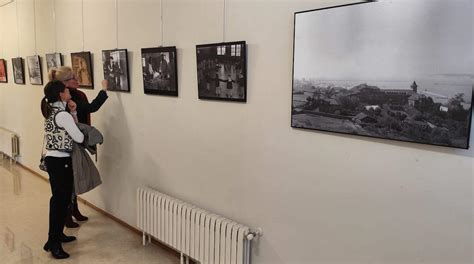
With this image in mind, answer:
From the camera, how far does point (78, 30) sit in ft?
15.0

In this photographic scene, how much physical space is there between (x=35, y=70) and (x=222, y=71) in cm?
426

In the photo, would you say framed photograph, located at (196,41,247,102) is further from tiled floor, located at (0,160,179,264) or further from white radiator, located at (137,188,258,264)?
tiled floor, located at (0,160,179,264)

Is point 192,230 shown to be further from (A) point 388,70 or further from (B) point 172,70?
(A) point 388,70

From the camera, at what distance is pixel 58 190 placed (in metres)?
3.41

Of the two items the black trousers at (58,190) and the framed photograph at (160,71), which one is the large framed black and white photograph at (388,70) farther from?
the black trousers at (58,190)

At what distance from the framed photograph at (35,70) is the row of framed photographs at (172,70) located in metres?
0.73

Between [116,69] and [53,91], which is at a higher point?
[116,69]

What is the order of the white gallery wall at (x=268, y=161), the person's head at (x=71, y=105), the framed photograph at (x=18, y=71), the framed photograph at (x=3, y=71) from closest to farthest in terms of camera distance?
the white gallery wall at (x=268, y=161)
the person's head at (x=71, y=105)
the framed photograph at (x=18, y=71)
the framed photograph at (x=3, y=71)

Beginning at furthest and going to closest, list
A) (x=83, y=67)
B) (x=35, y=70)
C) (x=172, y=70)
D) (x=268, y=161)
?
1. (x=35, y=70)
2. (x=83, y=67)
3. (x=172, y=70)
4. (x=268, y=161)

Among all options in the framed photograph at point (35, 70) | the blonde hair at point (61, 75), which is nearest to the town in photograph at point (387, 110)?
the blonde hair at point (61, 75)

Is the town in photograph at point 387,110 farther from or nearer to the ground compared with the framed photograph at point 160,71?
nearer to the ground

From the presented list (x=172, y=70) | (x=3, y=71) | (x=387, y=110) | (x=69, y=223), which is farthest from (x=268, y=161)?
(x=3, y=71)

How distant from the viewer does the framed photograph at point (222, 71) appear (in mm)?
2562

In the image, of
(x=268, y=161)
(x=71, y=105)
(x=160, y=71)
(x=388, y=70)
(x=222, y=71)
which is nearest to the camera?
(x=388, y=70)
